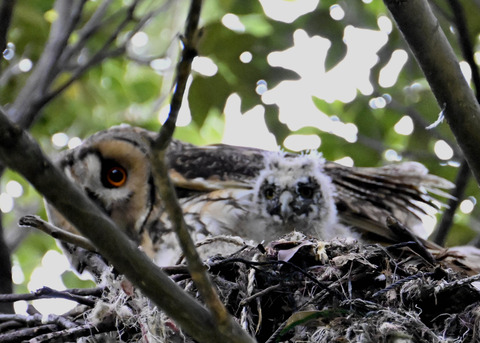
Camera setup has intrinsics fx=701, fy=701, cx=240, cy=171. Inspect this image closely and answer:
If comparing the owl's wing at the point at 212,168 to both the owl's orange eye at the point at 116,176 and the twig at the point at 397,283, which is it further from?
the twig at the point at 397,283

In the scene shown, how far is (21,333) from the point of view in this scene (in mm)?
1871

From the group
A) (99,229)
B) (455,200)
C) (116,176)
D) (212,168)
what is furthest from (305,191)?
(99,229)

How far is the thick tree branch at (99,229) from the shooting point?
3.41 feet

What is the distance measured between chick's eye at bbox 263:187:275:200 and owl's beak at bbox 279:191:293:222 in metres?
0.04

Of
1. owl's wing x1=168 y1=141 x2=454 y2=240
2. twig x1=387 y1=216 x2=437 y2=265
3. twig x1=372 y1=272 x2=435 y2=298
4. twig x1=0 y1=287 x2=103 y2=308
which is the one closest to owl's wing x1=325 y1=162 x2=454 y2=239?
owl's wing x1=168 y1=141 x2=454 y2=240

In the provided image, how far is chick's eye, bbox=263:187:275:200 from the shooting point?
289cm

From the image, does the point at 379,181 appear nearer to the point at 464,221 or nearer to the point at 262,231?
the point at 262,231

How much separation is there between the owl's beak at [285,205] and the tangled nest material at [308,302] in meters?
0.85

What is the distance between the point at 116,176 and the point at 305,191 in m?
0.84

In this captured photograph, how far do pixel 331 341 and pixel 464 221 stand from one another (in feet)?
6.69

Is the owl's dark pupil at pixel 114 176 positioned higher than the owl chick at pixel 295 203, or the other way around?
the owl's dark pupil at pixel 114 176

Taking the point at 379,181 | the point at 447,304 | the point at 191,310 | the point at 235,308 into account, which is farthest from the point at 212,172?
the point at 191,310

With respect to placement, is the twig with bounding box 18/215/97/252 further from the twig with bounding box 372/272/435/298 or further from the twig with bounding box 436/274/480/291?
the twig with bounding box 436/274/480/291

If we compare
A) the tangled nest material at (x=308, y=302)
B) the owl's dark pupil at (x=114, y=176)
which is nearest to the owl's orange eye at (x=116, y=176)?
the owl's dark pupil at (x=114, y=176)
